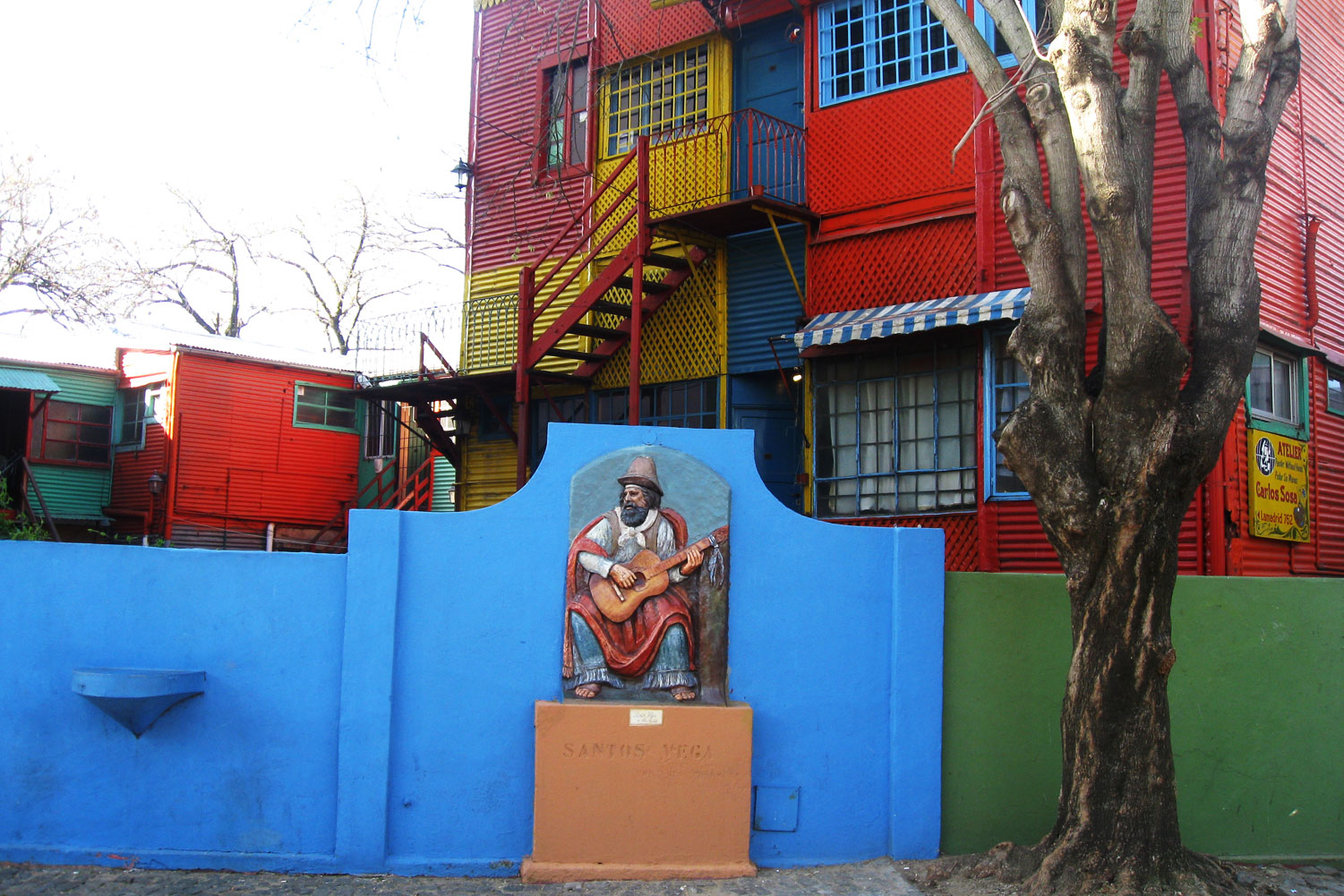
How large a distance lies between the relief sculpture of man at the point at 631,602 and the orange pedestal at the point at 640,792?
20 centimetres

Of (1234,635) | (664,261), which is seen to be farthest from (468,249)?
(1234,635)

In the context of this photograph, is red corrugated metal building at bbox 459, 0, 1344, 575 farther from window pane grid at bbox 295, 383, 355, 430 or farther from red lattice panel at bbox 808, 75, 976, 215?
window pane grid at bbox 295, 383, 355, 430

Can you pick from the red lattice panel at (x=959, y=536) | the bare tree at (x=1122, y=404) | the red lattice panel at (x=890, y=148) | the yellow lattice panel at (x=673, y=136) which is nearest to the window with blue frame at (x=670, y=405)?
the yellow lattice panel at (x=673, y=136)

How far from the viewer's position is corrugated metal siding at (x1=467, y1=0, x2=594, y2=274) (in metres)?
13.8

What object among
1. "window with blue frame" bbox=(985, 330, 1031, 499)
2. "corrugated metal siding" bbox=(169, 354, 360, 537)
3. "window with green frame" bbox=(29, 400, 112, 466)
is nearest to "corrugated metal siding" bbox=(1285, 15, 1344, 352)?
"window with blue frame" bbox=(985, 330, 1031, 499)

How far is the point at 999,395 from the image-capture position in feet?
32.8

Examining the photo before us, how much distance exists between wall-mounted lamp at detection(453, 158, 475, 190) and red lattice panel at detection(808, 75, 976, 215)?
513 centimetres

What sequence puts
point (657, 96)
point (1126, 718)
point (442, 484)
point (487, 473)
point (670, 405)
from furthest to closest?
point (442, 484), point (487, 473), point (657, 96), point (670, 405), point (1126, 718)

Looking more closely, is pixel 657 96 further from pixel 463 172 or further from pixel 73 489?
pixel 73 489

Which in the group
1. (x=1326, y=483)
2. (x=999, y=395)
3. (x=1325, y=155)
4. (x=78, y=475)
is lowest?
(x=1326, y=483)

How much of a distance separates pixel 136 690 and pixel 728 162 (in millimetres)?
8375

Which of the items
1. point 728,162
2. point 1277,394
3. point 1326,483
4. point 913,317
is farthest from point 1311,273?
point 728,162

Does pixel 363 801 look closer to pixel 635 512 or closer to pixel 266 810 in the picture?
pixel 266 810

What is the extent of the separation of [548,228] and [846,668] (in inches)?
333
